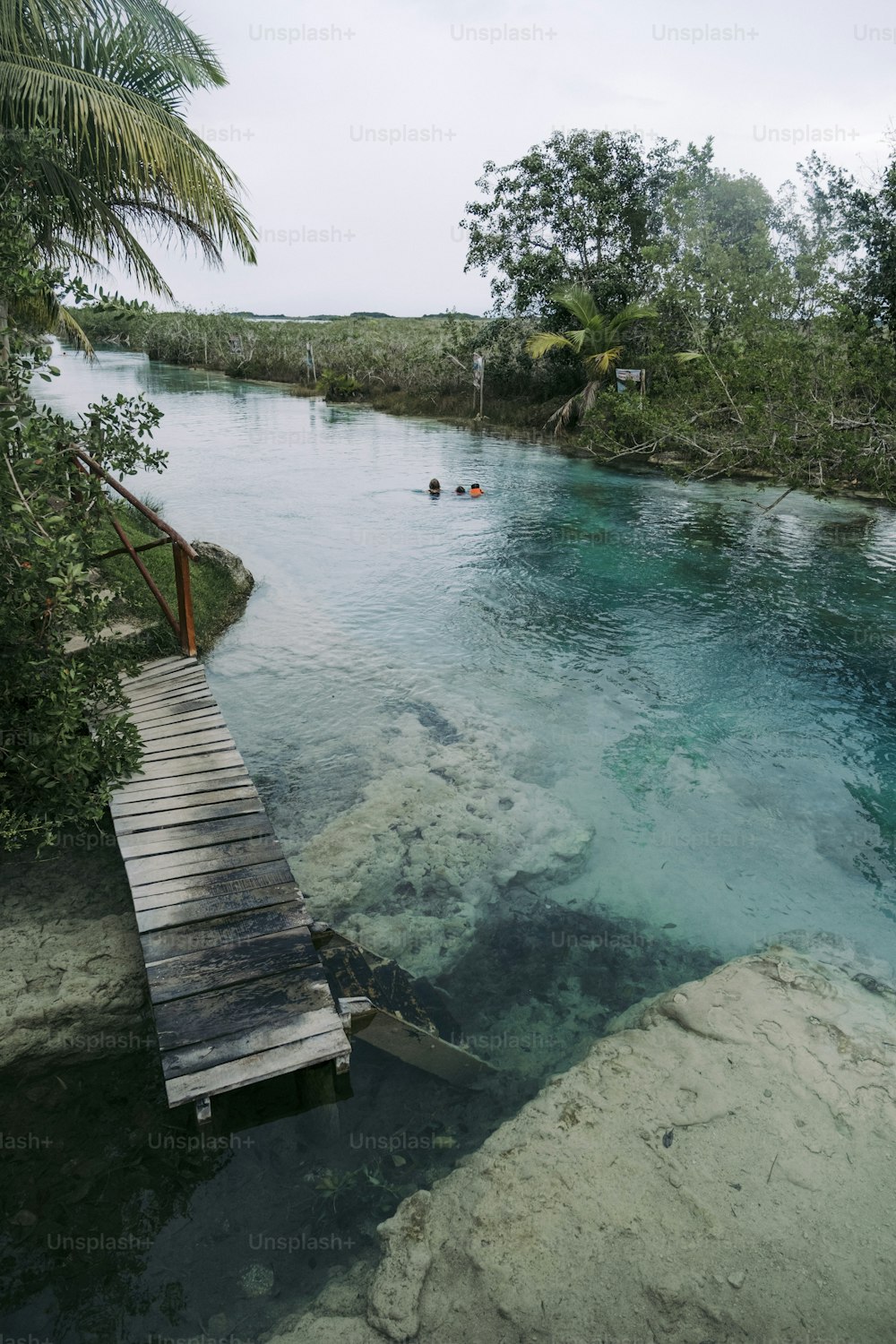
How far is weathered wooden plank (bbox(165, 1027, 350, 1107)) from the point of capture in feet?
11.8

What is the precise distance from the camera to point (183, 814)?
17.8ft

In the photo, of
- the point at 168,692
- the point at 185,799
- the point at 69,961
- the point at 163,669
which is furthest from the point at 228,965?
the point at 163,669

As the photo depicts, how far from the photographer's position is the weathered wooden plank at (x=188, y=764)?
5844 millimetres

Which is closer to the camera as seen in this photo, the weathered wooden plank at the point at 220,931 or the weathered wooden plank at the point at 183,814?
the weathered wooden plank at the point at 220,931

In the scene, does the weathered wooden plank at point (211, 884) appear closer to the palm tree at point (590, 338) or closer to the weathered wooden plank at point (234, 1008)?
the weathered wooden plank at point (234, 1008)

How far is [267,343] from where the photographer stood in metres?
45.6

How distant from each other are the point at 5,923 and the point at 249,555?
9837 mm

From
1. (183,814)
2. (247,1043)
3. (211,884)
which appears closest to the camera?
(247,1043)

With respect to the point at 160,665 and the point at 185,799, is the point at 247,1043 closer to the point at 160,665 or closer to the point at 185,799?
the point at 185,799

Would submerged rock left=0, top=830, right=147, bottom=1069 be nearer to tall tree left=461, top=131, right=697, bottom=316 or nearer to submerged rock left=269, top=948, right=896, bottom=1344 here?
submerged rock left=269, top=948, right=896, bottom=1344

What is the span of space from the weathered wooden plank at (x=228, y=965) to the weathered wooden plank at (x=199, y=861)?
26.2 inches

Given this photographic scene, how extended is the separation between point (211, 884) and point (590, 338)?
2284 cm

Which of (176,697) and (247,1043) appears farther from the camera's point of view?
(176,697)

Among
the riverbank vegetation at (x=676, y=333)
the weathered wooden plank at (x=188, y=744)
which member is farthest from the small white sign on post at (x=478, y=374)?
the weathered wooden plank at (x=188, y=744)
